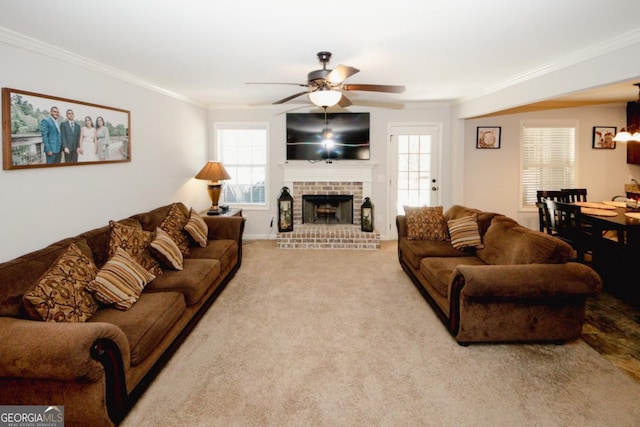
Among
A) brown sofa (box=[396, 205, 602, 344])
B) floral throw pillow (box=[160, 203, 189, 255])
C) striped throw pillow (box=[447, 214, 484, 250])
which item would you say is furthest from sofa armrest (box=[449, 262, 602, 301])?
floral throw pillow (box=[160, 203, 189, 255])

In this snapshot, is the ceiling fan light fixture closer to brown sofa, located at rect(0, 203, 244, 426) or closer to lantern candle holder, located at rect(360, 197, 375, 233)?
brown sofa, located at rect(0, 203, 244, 426)

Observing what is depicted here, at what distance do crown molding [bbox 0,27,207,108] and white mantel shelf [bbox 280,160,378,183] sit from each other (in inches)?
105

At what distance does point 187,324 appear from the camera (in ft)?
10.5

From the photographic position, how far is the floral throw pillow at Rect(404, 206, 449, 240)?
15.7 feet

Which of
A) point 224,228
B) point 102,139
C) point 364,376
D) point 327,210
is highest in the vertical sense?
point 102,139

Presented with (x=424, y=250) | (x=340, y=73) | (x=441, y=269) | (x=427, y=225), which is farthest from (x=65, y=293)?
(x=427, y=225)

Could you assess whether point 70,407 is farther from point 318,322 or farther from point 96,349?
point 318,322

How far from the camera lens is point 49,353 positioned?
1.80m

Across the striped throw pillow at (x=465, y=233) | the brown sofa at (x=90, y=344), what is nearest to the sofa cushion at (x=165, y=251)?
the brown sofa at (x=90, y=344)

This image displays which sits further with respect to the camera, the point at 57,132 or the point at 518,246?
the point at 518,246

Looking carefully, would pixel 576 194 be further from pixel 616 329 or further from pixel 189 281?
pixel 189 281

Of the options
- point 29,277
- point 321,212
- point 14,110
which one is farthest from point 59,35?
point 321,212

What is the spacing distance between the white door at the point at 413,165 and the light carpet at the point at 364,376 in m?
3.13

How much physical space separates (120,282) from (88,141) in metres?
1.59
